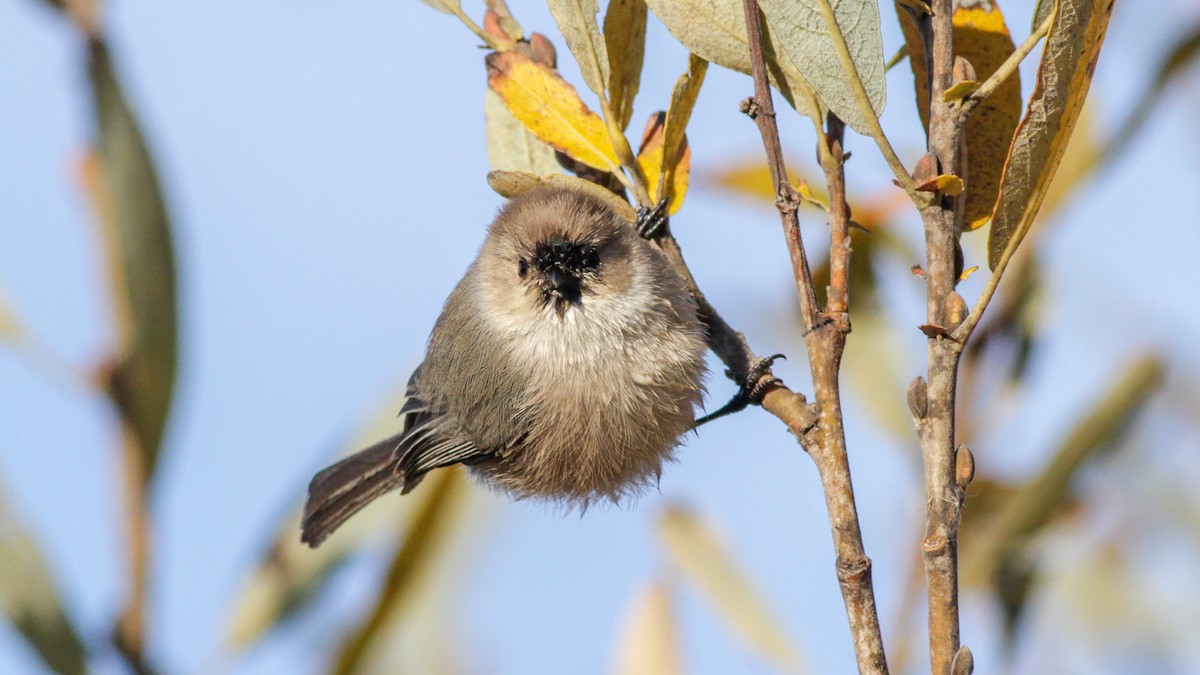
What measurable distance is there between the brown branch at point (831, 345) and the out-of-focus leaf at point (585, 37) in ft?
0.68

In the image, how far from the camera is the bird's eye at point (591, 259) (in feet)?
7.23

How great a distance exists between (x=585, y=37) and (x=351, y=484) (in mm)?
1212

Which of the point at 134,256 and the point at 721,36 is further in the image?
the point at 134,256

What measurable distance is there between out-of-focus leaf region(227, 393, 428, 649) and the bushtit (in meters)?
0.07

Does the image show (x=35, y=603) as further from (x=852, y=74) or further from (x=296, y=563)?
(x=852, y=74)

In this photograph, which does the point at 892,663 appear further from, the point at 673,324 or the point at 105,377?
the point at 105,377

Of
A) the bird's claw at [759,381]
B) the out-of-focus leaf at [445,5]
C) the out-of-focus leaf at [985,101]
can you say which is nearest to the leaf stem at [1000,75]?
the out-of-focus leaf at [985,101]

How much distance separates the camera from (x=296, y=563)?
1857 mm

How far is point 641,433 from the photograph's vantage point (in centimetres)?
217

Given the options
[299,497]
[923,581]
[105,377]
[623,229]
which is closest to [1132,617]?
[923,581]

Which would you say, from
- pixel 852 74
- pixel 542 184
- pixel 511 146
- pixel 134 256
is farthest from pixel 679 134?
pixel 134 256

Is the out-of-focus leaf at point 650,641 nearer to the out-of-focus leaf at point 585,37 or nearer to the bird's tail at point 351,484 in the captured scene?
the bird's tail at point 351,484

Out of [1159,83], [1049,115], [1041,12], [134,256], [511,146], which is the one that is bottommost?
[134,256]

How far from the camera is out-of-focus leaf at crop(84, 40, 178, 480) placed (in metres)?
1.52
